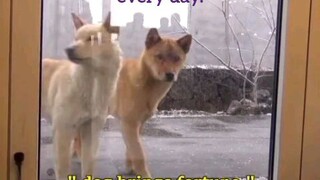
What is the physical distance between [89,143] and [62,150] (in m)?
0.07

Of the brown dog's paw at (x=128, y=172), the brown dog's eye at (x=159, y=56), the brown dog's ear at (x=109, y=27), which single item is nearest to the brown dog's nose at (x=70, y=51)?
the brown dog's ear at (x=109, y=27)

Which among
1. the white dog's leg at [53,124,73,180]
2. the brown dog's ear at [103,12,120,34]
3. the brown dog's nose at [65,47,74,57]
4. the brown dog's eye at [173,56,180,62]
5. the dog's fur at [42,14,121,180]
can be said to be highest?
the brown dog's ear at [103,12,120,34]

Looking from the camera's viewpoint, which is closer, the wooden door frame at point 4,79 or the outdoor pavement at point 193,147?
the wooden door frame at point 4,79

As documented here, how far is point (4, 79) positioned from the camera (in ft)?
4.53

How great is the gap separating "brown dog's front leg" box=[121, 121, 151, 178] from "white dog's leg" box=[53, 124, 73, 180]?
0.15m

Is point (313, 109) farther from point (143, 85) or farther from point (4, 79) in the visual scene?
point (4, 79)

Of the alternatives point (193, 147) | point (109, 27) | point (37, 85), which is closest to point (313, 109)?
point (193, 147)

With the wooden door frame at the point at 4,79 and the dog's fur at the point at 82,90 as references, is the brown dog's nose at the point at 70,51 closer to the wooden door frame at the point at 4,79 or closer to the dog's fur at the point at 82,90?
the dog's fur at the point at 82,90

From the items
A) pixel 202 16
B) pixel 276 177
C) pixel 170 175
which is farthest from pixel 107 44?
pixel 276 177

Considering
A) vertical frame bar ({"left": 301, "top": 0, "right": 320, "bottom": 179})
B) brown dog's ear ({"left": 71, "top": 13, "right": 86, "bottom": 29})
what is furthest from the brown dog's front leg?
vertical frame bar ({"left": 301, "top": 0, "right": 320, "bottom": 179})

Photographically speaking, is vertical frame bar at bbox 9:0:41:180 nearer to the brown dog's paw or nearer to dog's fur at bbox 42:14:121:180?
dog's fur at bbox 42:14:121:180

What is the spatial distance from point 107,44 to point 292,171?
0.60 m

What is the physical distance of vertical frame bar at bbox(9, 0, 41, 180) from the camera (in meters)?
1.37

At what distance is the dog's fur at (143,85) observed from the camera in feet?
4.80
